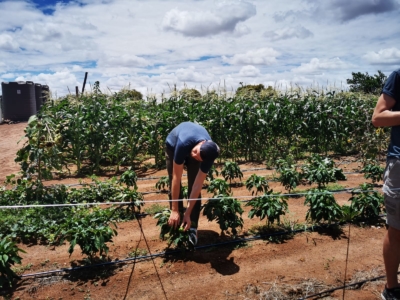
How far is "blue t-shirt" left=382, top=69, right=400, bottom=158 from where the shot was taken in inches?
101

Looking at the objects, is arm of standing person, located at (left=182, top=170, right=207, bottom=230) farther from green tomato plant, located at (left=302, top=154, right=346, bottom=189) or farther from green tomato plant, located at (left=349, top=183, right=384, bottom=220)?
green tomato plant, located at (left=302, top=154, right=346, bottom=189)

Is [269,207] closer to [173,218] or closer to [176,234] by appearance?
[176,234]

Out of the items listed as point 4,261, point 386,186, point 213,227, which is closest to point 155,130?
point 213,227

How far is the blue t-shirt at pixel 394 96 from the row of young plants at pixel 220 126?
5.18 meters

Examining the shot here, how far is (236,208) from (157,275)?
3.60 feet

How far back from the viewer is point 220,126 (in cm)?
966

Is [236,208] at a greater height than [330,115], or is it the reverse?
[330,115]

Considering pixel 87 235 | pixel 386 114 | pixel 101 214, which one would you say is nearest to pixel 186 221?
pixel 87 235

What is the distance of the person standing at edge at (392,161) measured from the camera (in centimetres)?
257

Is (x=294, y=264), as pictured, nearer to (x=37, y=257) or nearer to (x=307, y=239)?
(x=307, y=239)

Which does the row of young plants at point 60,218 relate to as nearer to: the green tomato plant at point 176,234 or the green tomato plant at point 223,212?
the green tomato plant at point 176,234

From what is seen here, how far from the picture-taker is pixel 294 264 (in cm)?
360

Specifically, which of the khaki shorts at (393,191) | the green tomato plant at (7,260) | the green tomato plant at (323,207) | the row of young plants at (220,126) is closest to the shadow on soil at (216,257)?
the green tomato plant at (323,207)

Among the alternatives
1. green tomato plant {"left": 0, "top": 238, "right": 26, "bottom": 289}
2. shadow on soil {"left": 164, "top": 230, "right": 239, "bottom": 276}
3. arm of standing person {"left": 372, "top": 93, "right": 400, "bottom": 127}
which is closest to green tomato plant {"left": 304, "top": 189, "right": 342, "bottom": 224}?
shadow on soil {"left": 164, "top": 230, "right": 239, "bottom": 276}
